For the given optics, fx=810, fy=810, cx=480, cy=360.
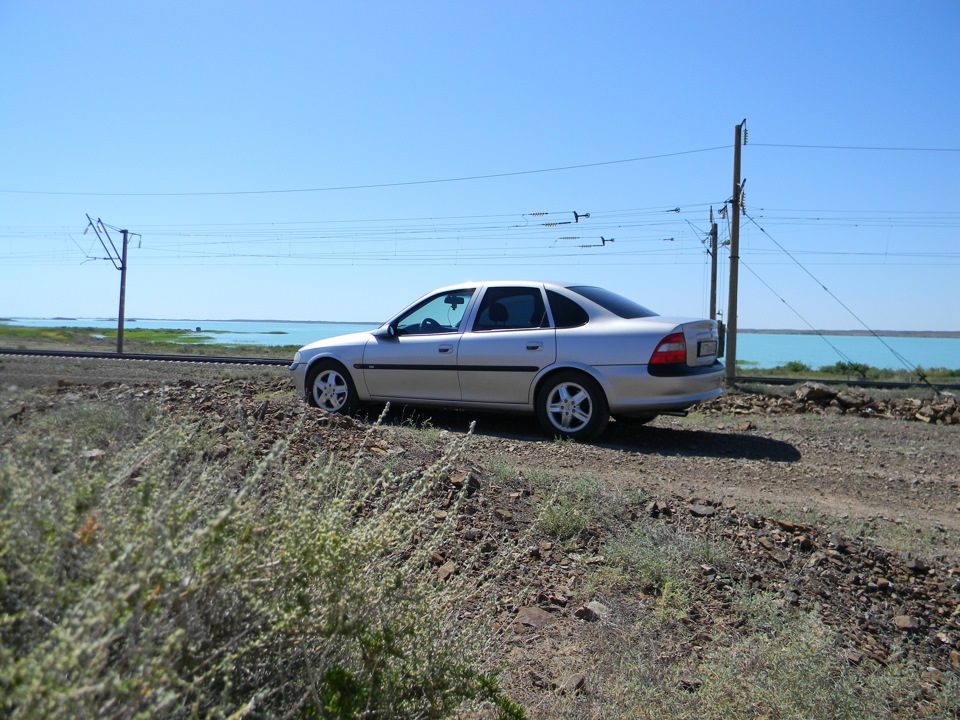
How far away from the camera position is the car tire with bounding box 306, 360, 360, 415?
369 inches

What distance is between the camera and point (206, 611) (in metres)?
1.99

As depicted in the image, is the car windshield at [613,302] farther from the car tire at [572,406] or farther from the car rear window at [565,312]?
the car tire at [572,406]

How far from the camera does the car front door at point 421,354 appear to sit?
8820 millimetres

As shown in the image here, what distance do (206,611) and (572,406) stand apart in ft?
20.9

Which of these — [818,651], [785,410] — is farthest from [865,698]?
[785,410]

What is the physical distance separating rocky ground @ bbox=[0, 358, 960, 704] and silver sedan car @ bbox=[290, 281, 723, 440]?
405mm

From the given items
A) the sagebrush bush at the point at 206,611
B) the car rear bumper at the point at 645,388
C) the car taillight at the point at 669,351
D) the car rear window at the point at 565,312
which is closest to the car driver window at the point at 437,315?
the car rear window at the point at 565,312

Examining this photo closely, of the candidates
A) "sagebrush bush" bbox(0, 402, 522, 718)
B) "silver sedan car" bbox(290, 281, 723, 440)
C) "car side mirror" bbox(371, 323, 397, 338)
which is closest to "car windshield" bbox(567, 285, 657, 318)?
"silver sedan car" bbox(290, 281, 723, 440)

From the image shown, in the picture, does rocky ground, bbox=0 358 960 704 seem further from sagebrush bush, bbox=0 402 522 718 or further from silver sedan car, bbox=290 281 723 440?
sagebrush bush, bbox=0 402 522 718

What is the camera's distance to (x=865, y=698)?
311 cm

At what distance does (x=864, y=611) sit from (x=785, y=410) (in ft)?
24.9

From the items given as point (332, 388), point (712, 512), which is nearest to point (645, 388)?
point (712, 512)

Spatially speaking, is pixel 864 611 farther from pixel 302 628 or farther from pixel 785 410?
pixel 785 410

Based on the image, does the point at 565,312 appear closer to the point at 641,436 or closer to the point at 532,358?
the point at 532,358
